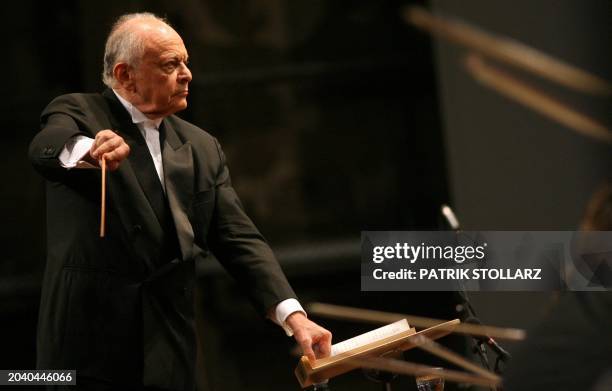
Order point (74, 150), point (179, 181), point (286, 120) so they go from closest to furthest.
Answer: point (74, 150), point (179, 181), point (286, 120)

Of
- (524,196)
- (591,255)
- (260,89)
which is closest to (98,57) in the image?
(260,89)

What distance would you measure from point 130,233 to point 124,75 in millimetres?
347

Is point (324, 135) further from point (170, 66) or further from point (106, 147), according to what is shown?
point (106, 147)

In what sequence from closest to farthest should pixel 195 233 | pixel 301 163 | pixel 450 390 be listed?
pixel 195 233 < pixel 450 390 < pixel 301 163

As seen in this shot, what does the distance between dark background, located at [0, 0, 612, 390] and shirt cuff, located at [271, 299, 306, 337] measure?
175 centimetres

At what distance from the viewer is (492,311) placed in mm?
3771

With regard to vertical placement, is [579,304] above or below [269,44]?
above

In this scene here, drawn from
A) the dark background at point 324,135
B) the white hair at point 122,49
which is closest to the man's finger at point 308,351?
the white hair at point 122,49

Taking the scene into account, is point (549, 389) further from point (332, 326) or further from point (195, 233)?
point (332, 326)

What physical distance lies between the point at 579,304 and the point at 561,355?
76 millimetres

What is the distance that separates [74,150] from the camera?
2.05 m

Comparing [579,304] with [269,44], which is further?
[269,44]

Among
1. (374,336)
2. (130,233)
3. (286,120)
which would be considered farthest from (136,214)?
(286,120)

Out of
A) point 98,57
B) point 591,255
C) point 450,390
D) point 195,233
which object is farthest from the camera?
point 98,57
